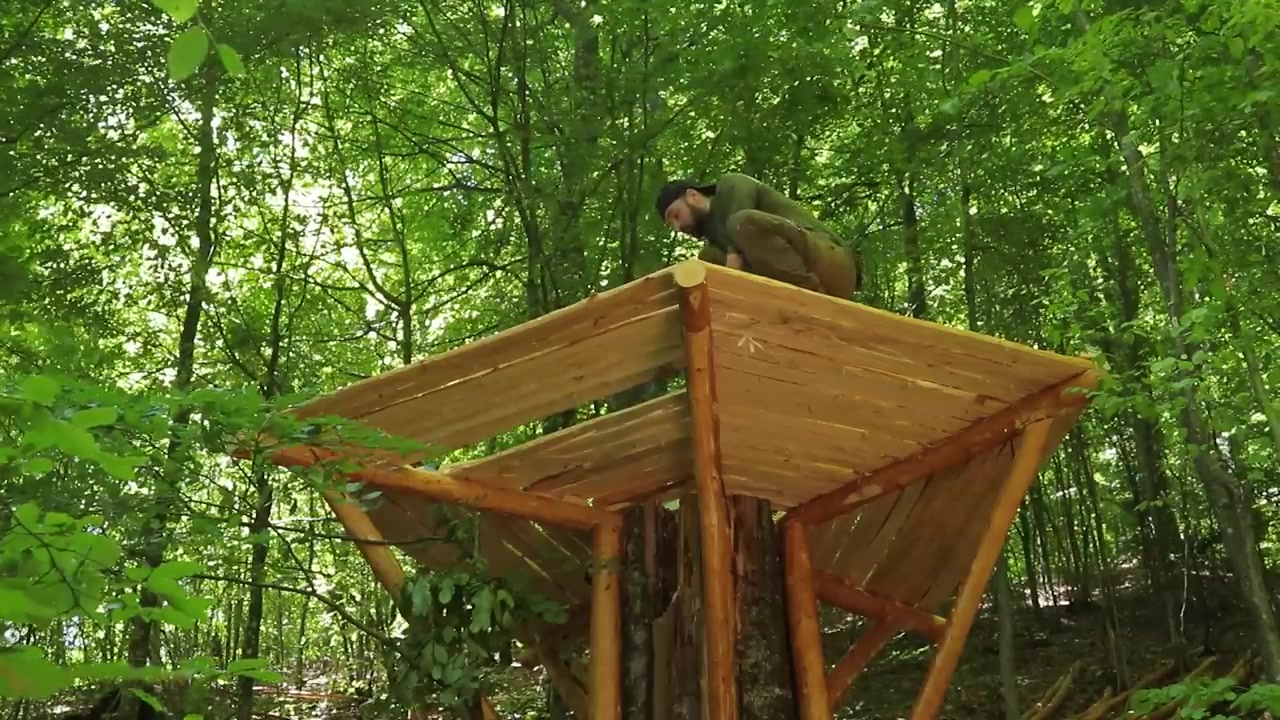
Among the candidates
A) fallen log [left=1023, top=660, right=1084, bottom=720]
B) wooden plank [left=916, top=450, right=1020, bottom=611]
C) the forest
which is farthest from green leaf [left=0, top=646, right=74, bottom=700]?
fallen log [left=1023, top=660, right=1084, bottom=720]

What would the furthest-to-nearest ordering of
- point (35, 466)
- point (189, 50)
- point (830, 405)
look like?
point (830, 405), point (35, 466), point (189, 50)

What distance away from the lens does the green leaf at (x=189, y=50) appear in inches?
37.9

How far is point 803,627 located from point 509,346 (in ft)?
6.18

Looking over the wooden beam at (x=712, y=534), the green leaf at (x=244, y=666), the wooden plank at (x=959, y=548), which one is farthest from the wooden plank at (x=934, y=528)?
the green leaf at (x=244, y=666)

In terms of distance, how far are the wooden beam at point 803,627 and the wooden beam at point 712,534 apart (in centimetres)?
65

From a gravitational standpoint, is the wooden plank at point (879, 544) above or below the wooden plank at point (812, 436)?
below

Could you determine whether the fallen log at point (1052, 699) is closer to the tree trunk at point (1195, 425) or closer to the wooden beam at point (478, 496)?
the tree trunk at point (1195, 425)

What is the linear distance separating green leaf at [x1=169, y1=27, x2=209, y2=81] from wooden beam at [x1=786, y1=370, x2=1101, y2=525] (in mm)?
3036

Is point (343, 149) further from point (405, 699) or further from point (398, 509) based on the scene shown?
point (405, 699)

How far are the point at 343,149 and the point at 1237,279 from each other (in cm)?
507

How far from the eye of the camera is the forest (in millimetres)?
3504

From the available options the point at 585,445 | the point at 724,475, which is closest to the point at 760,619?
the point at 724,475

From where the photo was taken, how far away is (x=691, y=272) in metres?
2.56

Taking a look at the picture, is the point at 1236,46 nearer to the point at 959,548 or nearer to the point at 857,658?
the point at 959,548
